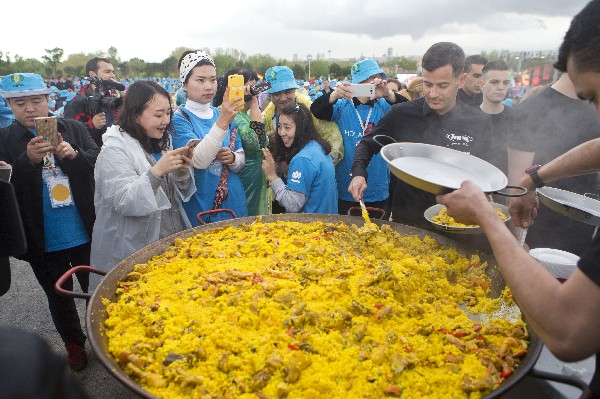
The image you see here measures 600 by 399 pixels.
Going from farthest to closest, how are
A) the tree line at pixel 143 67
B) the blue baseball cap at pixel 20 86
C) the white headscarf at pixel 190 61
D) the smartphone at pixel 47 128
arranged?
the tree line at pixel 143 67, the white headscarf at pixel 190 61, the blue baseball cap at pixel 20 86, the smartphone at pixel 47 128

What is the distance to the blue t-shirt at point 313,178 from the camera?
3.71 m

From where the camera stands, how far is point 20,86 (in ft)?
11.4

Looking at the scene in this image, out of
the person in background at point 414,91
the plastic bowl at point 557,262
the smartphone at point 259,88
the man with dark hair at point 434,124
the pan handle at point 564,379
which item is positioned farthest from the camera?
the person in background at point 414,91

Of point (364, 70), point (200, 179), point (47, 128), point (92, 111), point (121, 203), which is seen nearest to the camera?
point (121, 203)

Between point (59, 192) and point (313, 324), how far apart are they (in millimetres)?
2866

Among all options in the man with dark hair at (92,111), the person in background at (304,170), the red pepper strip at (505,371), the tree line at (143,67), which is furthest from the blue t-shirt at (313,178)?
the tree line at (143,67)

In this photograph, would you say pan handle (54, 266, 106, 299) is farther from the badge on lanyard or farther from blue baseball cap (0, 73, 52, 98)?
blue baseball cap (0, 73, 52, 98)

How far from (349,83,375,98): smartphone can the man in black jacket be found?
2.86 meters

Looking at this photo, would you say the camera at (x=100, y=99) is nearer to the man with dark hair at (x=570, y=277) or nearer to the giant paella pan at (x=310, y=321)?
the giant paella pan at (x=310, y=321)

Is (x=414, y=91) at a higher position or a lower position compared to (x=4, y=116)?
higher

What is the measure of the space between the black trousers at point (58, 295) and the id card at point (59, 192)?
45 cm

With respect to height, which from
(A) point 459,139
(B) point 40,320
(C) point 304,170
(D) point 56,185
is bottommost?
(B) point 40,320

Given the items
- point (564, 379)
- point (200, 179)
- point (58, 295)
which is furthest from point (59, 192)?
point (564, 379)

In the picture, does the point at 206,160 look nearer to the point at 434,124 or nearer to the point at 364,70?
the point at 434,124
